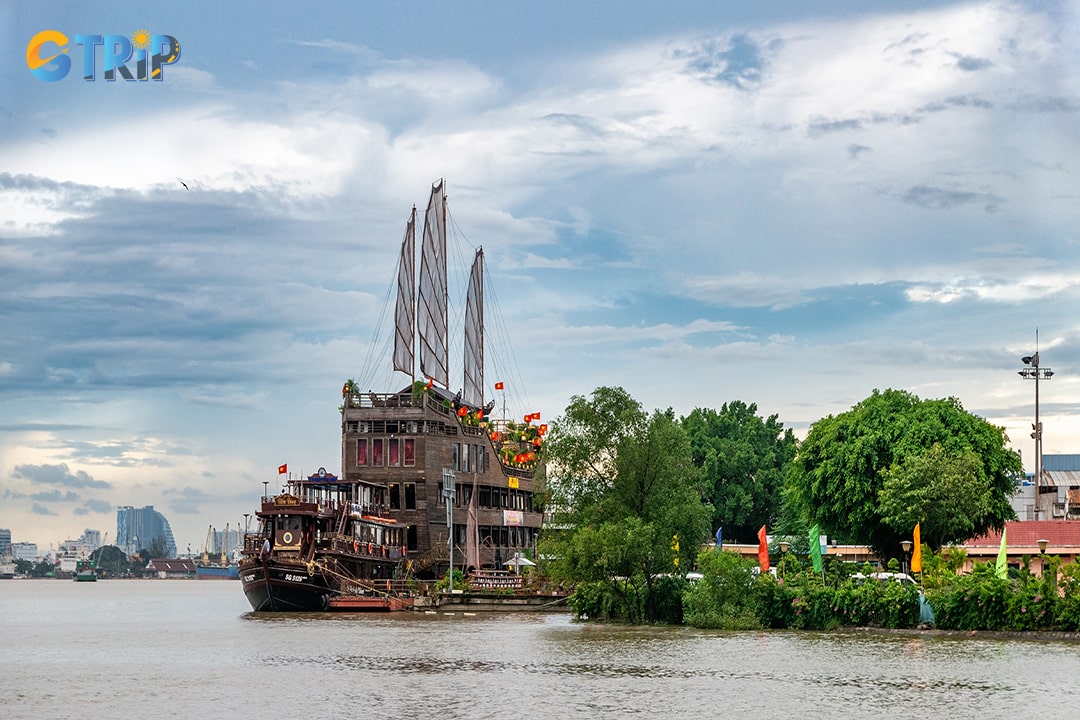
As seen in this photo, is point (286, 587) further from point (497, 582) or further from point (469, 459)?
point (469, 459)

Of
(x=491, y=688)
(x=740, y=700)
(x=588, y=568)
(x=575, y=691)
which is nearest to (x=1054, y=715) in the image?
(x=740, y=700)

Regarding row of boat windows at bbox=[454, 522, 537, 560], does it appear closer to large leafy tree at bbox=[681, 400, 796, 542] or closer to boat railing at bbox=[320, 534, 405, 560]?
boat railing at bbox=[320, 534, 405, 560]

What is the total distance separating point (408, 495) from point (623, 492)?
38.0 m

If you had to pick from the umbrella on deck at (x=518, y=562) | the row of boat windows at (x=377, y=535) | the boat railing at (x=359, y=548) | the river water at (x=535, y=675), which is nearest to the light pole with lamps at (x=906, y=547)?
the river water at (x=535, y=675)

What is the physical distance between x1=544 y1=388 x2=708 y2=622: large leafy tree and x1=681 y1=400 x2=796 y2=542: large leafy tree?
156 ft

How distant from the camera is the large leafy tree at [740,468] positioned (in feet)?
404

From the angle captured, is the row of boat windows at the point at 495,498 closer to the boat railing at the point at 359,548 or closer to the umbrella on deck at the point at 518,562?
the umbrella on deck at the point at 518,562

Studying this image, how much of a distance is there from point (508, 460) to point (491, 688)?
8180cm

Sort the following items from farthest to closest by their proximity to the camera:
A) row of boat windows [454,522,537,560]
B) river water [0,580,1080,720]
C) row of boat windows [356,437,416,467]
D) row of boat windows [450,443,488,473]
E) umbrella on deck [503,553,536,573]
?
row of boat windows [454,522,537,560]
row of boat windows [450,443,488,473]
umbrella on deck [503,553,536,573]
row of boat windows [356,437,416,467]
river water [0,580,1080,720]

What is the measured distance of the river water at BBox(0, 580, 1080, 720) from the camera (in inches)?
1484

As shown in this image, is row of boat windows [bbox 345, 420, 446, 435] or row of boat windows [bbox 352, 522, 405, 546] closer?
row of boat windows [bbox 352, 522, 405, 546]

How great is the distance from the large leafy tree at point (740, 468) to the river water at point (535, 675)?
55523 mm

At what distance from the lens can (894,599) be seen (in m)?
61.8

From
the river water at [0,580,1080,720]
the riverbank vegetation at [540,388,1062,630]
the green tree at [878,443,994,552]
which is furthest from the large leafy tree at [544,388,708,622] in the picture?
the green tree at [878,443,994,552]
